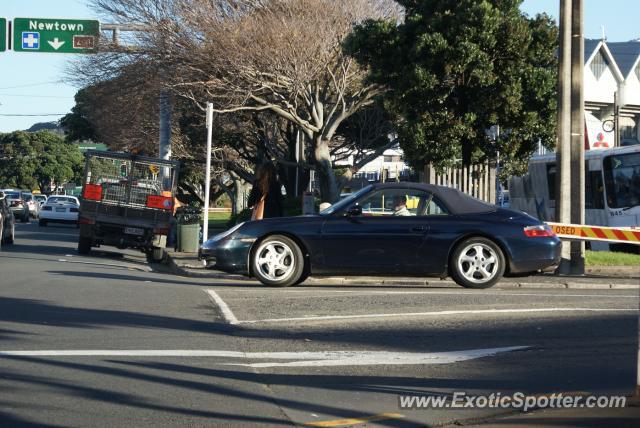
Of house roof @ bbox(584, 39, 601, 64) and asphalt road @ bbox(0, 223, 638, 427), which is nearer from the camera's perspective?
asphalt road @ bbox(0, 223, 638, 427)

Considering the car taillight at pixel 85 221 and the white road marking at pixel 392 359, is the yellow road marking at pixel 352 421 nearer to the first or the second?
the white road marking at pixel 392 359

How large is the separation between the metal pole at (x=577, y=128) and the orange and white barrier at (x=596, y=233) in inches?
45.0

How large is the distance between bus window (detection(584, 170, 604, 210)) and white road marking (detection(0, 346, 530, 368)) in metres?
19.7

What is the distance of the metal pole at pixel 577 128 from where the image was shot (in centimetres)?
1775

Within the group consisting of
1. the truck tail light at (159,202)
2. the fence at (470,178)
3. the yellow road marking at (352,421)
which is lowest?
the yellow road marking at (352,421)

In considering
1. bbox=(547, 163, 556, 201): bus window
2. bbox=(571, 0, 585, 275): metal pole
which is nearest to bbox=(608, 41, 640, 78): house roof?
bbox=(547, 163, 556, 201): bus window

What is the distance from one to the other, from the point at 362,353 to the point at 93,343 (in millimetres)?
2368

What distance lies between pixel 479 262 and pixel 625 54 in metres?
60.4

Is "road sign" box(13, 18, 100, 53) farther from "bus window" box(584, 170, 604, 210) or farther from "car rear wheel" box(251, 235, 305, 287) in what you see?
"car rear wheel" box(251, 235, 305, 287)

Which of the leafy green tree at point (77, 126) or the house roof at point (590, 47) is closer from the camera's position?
the leafy green tree at point (77, 126)

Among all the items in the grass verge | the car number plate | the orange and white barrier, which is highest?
the orange and white barrier

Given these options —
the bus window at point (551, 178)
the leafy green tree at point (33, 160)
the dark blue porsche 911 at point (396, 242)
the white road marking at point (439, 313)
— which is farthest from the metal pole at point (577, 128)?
the leafy green tree at point (33, 160)

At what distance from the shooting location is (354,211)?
1394 cm

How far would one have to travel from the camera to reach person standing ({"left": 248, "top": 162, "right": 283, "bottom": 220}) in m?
18.5
